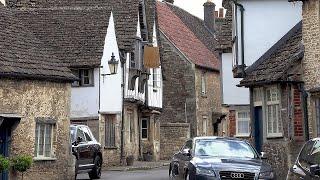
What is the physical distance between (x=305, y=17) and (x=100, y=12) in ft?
54.5

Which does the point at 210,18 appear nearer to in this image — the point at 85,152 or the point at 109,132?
the point at 109,132

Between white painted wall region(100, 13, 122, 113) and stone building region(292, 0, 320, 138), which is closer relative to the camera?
stone building region(292, 0, 320, 138)

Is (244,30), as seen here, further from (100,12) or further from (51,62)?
(100,12)

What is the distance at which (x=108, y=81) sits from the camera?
118 feet

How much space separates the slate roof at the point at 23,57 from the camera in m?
23.4

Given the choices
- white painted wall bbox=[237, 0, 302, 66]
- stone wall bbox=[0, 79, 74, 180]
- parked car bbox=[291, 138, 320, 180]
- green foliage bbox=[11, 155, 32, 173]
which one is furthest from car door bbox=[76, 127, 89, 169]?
parked car bbox=[291, 138, 320, 180]

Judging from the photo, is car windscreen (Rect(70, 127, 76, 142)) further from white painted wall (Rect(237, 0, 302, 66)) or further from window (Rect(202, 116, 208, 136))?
window (Rect(202, 116, 208, 136))

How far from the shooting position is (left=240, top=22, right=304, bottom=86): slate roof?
22.5 meters

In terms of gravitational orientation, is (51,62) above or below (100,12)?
below

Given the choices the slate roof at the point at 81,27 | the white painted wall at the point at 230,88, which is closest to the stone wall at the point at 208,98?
the slate roof at the point at 81,27

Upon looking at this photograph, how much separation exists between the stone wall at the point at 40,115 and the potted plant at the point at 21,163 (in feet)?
2.08

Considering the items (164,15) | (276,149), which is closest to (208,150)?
(276,149)

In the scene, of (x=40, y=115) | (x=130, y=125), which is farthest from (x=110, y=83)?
(x=40, y=115)

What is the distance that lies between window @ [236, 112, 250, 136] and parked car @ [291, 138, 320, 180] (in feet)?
50.7
